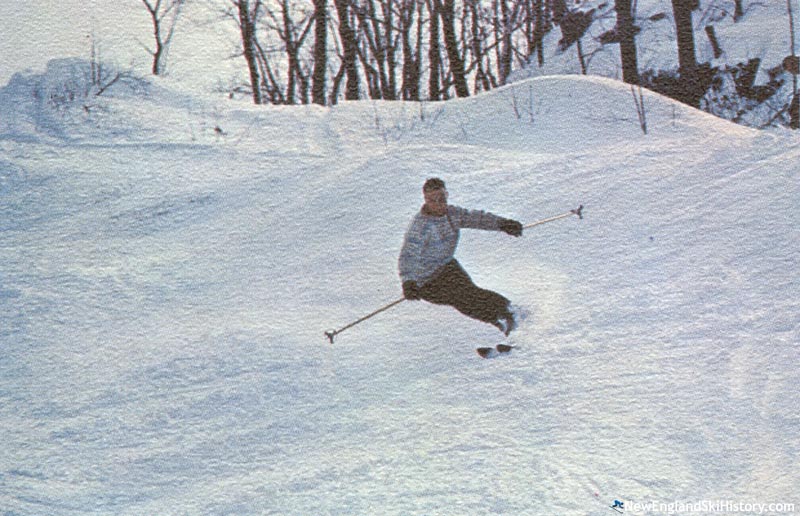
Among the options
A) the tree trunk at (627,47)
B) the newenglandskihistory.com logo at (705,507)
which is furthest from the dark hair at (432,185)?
the tree trunk at (627,47)

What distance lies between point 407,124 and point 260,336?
5.48 metres

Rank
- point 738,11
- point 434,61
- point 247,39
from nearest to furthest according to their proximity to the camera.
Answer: point 434,61, point 738,11, point 247,39

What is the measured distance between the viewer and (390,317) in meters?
8.08

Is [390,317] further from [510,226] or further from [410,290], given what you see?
[510,226]

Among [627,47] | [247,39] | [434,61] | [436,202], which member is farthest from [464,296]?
[247,39]

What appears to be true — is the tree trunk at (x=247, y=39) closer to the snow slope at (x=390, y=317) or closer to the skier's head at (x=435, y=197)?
the snow slope at (x=390, y=317)

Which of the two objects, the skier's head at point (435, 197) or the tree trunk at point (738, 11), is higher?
the tree trunk at point (738, 11)

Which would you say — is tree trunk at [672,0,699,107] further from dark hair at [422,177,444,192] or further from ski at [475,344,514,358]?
ski at [475,344,514,358]

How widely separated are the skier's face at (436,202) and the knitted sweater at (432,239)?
4 cm

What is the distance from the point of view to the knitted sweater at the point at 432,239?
726 centimetres

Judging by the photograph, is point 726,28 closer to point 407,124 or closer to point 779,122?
point 779,122

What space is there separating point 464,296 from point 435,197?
→ 74cm

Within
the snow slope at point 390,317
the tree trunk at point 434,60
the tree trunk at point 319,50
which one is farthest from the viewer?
the tree trunk at point 434,60

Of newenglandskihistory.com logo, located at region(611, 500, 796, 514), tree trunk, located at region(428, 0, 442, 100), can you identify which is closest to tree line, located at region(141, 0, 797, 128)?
tree trunk, located at region(428, 0, 442, 100)
